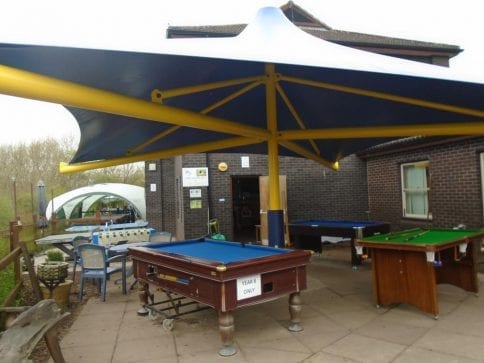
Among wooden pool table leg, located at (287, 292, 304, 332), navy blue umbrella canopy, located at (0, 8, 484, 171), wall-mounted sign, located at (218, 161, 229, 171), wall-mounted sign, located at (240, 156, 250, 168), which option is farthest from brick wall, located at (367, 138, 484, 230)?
wooden pool table leg, located at (287, 292, 304, 332)

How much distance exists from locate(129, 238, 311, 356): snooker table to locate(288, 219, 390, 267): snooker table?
11.2 feet

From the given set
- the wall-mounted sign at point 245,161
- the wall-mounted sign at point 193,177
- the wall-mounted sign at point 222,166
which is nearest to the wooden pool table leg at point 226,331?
the wall-mounted sign at point 193,177

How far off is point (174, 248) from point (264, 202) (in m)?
6.11

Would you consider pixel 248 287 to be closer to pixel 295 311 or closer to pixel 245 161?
pixel 295 311

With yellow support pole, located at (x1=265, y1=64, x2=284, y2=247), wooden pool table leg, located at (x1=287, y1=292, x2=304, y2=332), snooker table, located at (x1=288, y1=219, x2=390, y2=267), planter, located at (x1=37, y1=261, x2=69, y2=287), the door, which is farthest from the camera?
the door

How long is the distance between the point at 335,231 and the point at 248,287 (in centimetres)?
461

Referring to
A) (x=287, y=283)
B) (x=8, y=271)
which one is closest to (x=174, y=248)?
(x=287, y=283)


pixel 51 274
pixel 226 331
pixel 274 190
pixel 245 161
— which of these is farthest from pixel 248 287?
pixel 245 161

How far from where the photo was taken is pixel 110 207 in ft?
87.1

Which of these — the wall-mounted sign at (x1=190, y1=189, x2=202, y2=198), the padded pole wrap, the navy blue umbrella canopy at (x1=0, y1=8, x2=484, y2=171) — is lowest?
the padded pole wrap

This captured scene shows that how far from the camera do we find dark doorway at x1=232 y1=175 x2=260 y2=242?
17.1 m

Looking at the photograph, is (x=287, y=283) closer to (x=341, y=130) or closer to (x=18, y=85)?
(x=341, y=130)

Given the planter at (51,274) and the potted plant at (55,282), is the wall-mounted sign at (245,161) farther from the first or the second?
the planter at (51,274)

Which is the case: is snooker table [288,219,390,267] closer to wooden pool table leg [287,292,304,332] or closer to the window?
the window
